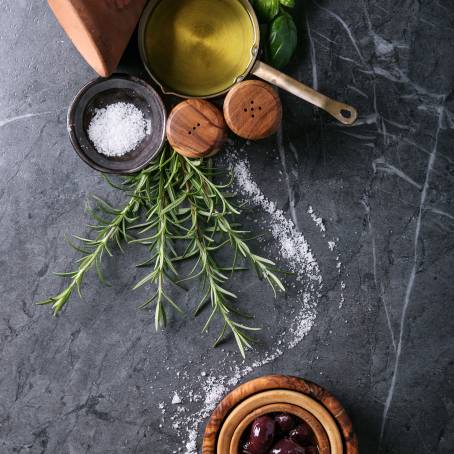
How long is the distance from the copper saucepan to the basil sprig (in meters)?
0.03

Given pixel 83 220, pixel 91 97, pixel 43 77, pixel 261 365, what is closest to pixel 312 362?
pixel 261 365

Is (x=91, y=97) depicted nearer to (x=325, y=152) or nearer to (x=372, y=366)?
(x=325, y=152)

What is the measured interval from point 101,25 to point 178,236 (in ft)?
1.29

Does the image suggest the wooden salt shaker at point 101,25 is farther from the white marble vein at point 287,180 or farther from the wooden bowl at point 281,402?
the wooden bowl at point 281,402

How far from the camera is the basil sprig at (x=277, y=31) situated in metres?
1.14

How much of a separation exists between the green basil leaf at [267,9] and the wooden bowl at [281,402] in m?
0.65

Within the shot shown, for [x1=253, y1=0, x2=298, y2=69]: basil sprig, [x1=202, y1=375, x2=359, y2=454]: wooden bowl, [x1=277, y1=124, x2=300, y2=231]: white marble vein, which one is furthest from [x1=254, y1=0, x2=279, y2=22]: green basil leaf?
[x1=202, y1=375, x2=359, y2=454]: wooden bowl

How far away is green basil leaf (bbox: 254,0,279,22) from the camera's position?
114 centimetres

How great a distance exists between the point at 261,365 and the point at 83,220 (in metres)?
0.45

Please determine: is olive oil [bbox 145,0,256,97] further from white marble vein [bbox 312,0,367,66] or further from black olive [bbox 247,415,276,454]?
black olive [bbox 247,415,276,454]

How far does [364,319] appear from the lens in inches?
48.6

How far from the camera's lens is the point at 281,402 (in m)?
1.09

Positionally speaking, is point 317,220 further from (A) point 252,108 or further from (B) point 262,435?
(B) point 262,435

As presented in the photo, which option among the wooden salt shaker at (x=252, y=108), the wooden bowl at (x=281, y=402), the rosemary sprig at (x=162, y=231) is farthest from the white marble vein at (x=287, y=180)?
the wooden bowl at (x=281, y=402)
